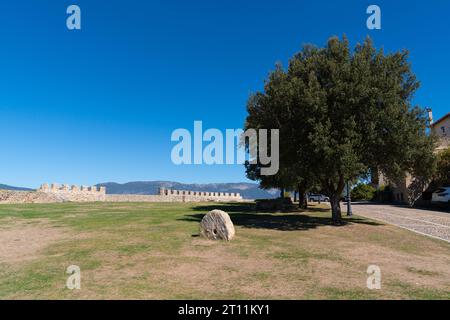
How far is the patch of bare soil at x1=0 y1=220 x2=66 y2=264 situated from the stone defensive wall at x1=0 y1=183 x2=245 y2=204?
23.1 m

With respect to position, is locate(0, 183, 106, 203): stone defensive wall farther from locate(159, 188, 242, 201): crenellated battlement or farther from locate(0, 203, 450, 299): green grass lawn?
locate(0, 203, 450, 299): green grass lawn

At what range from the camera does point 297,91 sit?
20.0 metres

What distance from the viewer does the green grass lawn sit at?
7922 millimetres

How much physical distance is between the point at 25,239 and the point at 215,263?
9585mm

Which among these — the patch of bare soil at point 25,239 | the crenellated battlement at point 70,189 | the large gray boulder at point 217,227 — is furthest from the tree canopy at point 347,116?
the crenellated battlement at point 70,189

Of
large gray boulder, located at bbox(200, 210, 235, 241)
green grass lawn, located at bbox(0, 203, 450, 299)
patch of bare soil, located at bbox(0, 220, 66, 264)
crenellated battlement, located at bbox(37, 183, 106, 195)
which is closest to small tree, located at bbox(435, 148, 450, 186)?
green grass lawn, located at bbox(0, 203, 450, 299)

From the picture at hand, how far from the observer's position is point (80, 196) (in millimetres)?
45844

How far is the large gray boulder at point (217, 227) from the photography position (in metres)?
14.7

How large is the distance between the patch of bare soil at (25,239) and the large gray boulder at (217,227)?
6773 millimetres

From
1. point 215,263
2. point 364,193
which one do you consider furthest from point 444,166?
point 215,263

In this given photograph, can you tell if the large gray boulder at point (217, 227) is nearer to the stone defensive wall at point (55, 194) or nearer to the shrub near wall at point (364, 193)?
the stone defensive wall at point (55, 194)

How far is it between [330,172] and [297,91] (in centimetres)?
545

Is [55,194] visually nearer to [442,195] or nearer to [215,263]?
[215,263]
